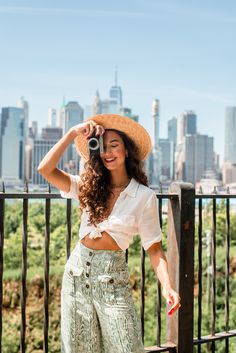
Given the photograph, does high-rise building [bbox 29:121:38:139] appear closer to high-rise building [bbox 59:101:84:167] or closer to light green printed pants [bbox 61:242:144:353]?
high-rise building [bbox 59:101:84:167]

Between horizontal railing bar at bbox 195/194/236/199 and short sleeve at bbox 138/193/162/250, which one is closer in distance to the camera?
short sleeve at bbox 138/193/162/250

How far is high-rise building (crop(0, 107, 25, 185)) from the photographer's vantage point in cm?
12900

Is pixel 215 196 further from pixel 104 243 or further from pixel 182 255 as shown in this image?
pixel 104 243

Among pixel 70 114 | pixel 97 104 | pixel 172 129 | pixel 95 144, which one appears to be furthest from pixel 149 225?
pixel 172 129

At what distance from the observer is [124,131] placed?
250 cm

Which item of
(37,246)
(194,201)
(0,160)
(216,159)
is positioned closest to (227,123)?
(216,159)

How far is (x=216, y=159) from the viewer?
126562 millimetres

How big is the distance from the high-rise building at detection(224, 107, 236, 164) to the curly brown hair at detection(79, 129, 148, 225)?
486ft

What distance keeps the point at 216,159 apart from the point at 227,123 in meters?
30.7

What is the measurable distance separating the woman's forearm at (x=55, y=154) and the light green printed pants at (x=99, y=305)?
14.1 inches

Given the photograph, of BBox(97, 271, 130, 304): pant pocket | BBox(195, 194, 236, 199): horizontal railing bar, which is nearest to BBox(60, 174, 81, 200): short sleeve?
BBox(97, 271, 130, 304): pant pocket

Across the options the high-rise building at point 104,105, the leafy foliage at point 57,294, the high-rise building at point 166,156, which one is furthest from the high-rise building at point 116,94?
the leafy foliage at point 57,294

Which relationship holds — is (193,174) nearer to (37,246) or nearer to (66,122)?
(66,122)

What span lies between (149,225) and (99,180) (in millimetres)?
291
